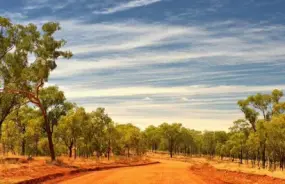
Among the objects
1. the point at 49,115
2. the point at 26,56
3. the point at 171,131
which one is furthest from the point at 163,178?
the point at 171,131

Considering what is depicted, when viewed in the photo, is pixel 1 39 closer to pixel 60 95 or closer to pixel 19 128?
pixel 60 95

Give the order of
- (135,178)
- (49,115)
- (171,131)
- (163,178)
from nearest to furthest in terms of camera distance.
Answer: (135,178) < (163,178) < (49,115) < (171,131)

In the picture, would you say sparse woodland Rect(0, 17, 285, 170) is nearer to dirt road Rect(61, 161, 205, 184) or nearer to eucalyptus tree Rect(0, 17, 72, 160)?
eucalyptus tree Rect(0, 17, 72, 160)

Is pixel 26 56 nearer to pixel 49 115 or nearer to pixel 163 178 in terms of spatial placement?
pixel 163 178

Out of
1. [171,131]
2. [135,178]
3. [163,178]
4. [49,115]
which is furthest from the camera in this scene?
[171,131]

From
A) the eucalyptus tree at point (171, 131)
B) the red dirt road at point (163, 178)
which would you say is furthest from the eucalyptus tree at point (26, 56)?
the eucalyptus tree at point (171, 131)

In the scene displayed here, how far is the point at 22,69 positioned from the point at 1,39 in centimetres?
546

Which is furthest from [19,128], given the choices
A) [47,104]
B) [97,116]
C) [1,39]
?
[1,39]

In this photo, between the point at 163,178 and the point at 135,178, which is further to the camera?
the point at 163,178

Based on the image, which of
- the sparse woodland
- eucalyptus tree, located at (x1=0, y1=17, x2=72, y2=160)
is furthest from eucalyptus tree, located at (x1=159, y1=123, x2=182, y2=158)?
eucalyptus tree, located at (x1=0, y1=17, x2=72, y2=160)

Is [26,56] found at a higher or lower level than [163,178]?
higher

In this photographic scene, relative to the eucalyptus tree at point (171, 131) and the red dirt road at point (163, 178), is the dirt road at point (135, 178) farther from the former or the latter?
the eucalyptus tree at point (171, 131)

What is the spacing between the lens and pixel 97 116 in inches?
2712

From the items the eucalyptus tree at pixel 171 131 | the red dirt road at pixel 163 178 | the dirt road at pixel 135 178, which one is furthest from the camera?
the eucalyptus tree at pixel 171 131
